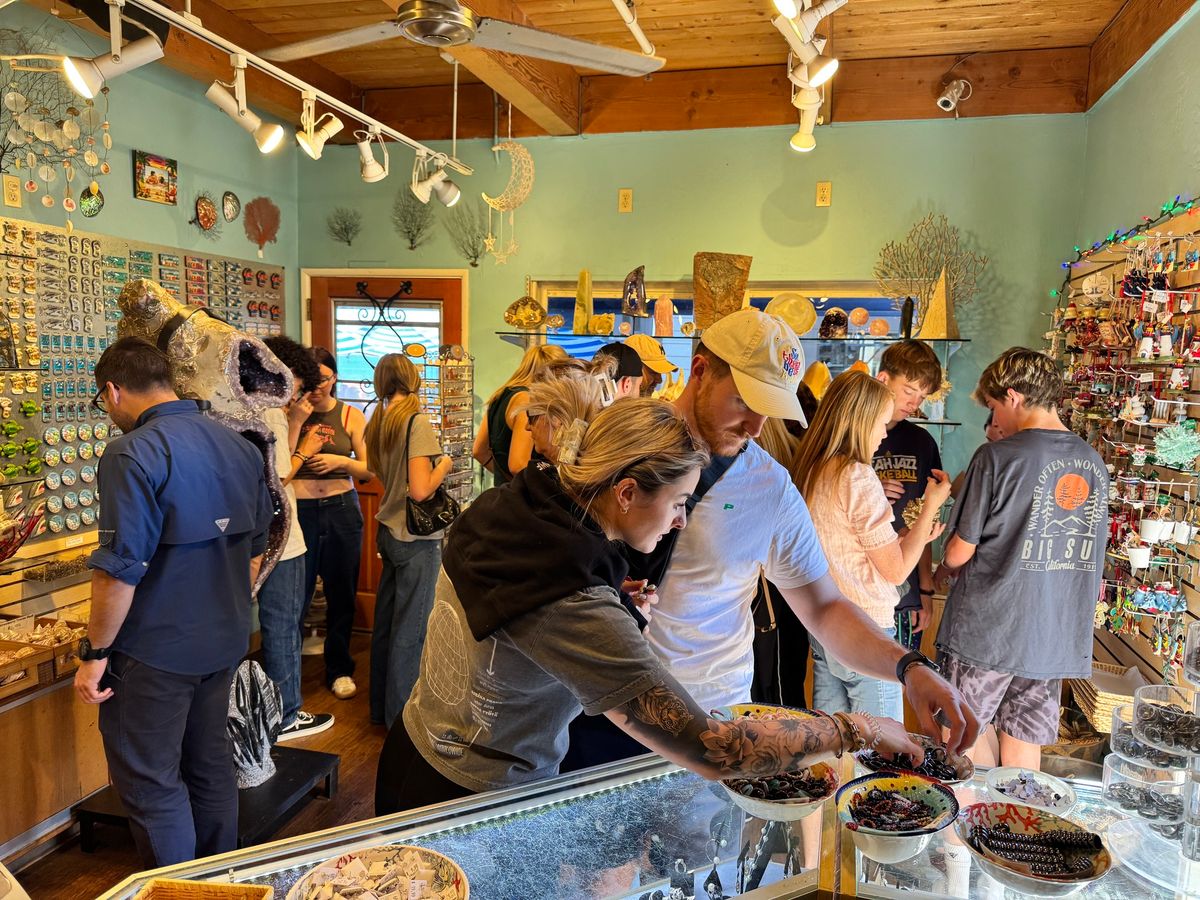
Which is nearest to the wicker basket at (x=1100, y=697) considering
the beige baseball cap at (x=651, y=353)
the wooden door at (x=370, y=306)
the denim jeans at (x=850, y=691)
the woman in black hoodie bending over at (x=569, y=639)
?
the denim jeans at (x=850, y=691)

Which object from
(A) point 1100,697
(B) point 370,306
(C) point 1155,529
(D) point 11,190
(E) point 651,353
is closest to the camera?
(C) point 1155,529

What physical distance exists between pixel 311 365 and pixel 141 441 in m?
1.52

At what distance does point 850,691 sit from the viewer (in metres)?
2.58

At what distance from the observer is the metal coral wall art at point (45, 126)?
11.4 ft

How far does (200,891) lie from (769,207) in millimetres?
4585

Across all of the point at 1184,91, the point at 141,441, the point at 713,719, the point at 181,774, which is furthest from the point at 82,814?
the point at 1184,91

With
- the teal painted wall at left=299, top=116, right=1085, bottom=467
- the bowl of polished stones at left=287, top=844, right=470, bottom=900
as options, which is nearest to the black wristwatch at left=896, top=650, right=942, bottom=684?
the bowl of polished stones at left=287, top=844, right=470, bottom=900

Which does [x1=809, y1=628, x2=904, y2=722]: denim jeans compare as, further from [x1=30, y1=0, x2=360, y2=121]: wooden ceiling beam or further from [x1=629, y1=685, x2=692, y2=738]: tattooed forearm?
[x1=30, y1=0, x2=360, y2=121]: wooden ceiling beam

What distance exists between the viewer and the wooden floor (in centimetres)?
273

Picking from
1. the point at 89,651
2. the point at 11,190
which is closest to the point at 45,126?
the point at 11,190

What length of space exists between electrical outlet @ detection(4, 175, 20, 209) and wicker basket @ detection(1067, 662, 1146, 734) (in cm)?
469

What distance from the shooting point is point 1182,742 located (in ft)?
4.24

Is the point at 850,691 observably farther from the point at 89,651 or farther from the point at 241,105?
the point at 241,105

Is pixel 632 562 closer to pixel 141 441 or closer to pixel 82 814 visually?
pixel 141 441
